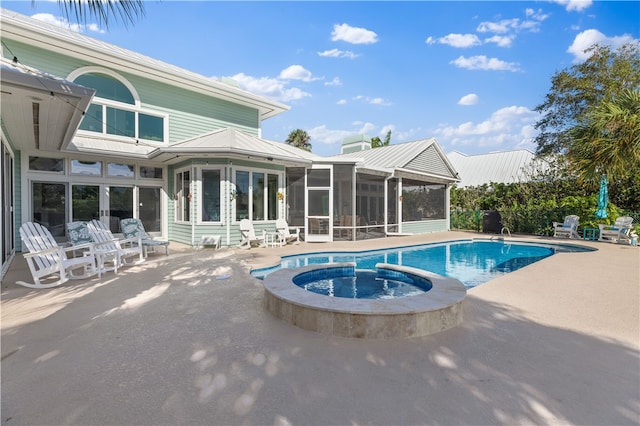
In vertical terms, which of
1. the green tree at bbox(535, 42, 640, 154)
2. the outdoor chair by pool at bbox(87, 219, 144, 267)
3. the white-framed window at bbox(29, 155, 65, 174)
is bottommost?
the outdoor chair by pool at bbox(87, 219, 144, 267)

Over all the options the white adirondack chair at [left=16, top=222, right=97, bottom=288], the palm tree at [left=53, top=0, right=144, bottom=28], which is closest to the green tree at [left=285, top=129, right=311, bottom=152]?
the white adirondack chair at [left=16, top=222, right=97, bottom=288]

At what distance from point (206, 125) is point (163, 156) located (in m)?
2.93

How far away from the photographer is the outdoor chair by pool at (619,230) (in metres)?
11.5

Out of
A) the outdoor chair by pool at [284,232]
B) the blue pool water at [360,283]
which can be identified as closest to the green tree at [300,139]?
the outdoor chair by pool at [284,232]

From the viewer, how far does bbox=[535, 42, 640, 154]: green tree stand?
1479 centimetres

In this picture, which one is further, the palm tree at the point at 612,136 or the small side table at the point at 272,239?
the small side table at the point at 272,239

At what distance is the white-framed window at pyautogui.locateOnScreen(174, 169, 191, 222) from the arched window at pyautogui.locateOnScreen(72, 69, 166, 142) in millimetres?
1717

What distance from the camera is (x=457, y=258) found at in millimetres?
9641

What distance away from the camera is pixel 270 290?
4035mm

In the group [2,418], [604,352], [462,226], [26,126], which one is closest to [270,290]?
[2,418]

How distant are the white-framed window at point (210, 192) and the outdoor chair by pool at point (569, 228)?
13648 mm

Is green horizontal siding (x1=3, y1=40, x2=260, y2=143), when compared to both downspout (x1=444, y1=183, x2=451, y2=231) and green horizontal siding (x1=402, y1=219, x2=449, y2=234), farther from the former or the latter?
downspout (x1=444, y1=183, x2=451, y2=231)

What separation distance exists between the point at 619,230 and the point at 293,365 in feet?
47.3

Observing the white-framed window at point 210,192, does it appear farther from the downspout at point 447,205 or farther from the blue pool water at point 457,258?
the downspout at point 447,205
